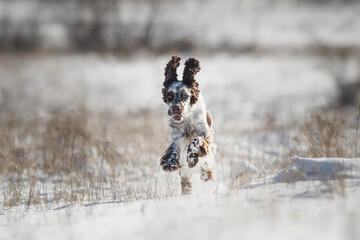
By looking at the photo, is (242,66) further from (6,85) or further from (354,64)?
(6,85)

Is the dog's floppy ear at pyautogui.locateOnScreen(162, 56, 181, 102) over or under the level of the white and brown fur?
over

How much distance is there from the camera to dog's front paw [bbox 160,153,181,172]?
3.93 meters

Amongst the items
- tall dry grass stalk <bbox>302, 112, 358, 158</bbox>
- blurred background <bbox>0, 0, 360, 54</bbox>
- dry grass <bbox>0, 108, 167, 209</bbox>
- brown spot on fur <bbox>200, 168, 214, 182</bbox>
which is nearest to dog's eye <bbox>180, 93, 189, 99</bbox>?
brown spot on fur <bbox>200, 168, 214, 182</bbox>

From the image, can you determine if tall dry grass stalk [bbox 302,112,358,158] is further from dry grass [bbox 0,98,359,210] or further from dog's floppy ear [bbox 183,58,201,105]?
dog's floppy ear [bbox 183,58,201,105]

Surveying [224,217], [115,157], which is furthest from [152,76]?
[224,217]

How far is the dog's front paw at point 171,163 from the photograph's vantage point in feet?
12.9

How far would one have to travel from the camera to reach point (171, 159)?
13.2ft

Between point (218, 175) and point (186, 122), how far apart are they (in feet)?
4.56

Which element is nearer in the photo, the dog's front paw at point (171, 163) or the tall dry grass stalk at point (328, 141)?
the dog's front paw at point (171, 163)

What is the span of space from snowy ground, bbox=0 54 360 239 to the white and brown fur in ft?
1.01

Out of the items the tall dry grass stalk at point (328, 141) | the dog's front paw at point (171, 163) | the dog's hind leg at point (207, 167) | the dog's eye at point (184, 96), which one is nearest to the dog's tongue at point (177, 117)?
the dog's eye at point (184, 96)

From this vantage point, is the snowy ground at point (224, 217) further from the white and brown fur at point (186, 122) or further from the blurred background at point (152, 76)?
the blurred background at point (152, 76)

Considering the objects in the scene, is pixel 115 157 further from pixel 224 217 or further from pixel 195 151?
pixel 224 217

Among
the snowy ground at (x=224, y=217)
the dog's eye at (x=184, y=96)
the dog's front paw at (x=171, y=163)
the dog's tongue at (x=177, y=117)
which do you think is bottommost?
the snowy ground at (x=224, y=217)
